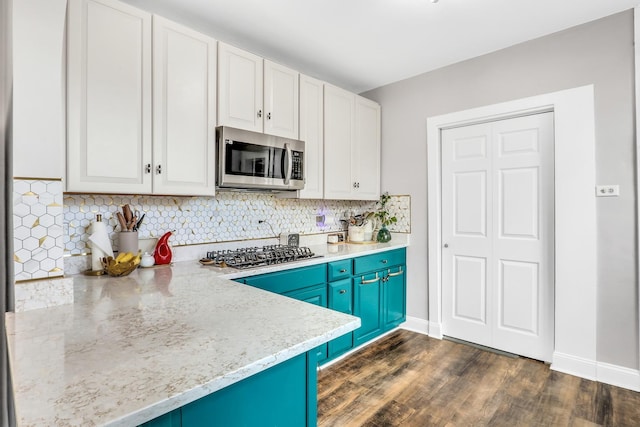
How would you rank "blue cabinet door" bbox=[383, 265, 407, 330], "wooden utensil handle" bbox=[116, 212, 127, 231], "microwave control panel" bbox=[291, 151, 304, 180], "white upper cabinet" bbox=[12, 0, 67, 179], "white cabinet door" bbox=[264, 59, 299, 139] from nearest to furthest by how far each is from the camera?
"white upper cabinet" bbox=[12, 0, 67, 179] < "wooden utensil handle" bbox=[116, 212, 127, 231] < "white cabinet door" bbox=[264, 59, 299, 139] < "microwave control panel" bbox=[291, 151, 304, 180] < "blue cabinet door" bbox=[383, 265, 407, 330]

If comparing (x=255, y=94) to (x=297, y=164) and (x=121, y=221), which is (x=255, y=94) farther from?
(x=121, y=221)

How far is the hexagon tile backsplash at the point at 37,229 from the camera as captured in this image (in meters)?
1.29

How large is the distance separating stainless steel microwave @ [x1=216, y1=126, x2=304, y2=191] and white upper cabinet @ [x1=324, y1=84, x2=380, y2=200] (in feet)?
1.49

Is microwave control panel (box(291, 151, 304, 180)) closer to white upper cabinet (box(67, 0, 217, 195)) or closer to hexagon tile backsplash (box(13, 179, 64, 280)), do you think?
white upper cabinet (box(67, 0, 217, 195))

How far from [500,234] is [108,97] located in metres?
3.08

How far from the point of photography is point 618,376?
2.34m

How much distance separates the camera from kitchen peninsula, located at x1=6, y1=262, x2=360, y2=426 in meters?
0.66

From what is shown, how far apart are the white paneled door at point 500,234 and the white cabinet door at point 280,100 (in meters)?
1.54

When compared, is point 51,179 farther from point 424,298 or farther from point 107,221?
point 424,298

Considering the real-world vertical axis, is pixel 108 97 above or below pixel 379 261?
above

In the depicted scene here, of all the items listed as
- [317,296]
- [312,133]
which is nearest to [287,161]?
[312,133]

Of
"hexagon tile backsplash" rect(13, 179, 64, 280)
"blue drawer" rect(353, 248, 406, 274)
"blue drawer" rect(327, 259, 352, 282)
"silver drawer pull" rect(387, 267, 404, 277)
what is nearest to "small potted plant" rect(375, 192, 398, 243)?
"blue drawer" rect(353, 248, 406, 274)

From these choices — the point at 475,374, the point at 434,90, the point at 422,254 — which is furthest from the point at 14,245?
the point at 434,90

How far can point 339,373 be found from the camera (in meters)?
2.55
